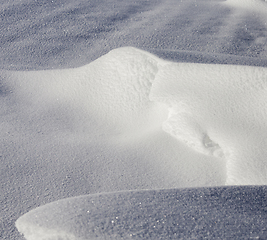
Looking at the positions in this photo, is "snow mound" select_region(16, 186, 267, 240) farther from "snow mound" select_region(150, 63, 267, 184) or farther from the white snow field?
"snow mound" select_region(150, 63, 267, 184)

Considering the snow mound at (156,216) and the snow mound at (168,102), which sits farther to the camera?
the snow mound at (168,102)

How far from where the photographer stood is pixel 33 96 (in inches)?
50.1

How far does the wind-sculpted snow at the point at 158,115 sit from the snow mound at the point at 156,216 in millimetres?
174

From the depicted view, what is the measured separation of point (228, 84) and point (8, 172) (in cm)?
84

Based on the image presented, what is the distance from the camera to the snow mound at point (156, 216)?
60 centimetres

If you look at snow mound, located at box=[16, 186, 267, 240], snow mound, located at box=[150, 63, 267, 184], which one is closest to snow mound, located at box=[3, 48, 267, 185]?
snow mound, located at box=[150, 63, 267, 184]

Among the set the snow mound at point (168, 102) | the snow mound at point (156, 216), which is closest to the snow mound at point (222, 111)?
the snow mound at point (168, 102)

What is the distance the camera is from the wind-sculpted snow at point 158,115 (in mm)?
932

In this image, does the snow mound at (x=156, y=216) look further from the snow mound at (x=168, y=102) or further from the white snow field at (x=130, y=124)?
the snow mound at (x=168, y=102)

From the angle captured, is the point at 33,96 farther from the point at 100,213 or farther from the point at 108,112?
the point at 100,213

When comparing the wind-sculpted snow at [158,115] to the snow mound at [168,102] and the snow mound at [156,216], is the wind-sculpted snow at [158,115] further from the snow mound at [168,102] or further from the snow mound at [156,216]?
the snow mound at [156,216]

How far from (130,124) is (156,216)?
0.53 meters

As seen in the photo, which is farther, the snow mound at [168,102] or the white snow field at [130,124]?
the snow mound at [168,102]

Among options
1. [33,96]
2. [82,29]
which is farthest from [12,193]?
[82,29]
